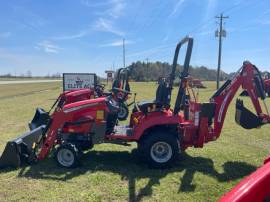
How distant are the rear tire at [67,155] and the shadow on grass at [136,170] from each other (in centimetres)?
13

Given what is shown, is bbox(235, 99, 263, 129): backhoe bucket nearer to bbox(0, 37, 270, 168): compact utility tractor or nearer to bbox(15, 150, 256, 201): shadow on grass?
bbox(0, 37, 270, 168): compact utility tractor

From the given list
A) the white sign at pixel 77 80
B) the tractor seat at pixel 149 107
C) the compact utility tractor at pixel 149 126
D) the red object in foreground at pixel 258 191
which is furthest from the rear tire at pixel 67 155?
the white sign at pixel 77 80

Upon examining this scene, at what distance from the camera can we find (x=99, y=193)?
5.99m

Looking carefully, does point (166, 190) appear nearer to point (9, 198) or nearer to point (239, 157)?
point (9, 198)

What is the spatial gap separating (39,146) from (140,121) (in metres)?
2.11

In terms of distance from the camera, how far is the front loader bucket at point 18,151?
7227 millimetres

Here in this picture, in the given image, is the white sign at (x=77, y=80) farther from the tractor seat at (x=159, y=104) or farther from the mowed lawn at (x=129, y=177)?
the tractor seat at (x=159, y=104)

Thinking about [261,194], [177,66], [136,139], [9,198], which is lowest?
[9,198]

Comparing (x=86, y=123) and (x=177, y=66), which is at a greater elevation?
(x=177, y=66)

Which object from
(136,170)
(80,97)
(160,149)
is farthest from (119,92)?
(136,170)

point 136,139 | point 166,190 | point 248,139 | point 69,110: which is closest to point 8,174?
point 69,110

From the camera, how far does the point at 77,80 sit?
23.6 metres

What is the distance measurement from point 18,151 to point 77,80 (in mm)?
16416

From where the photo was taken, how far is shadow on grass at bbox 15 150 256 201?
21.5ft
